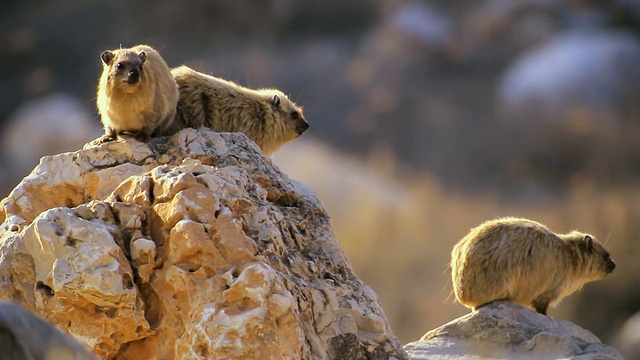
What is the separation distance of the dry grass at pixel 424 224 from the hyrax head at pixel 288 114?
6248mm

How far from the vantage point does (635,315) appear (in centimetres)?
1488

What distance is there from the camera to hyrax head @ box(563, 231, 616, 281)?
9.24 metres

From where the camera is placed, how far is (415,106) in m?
18.0

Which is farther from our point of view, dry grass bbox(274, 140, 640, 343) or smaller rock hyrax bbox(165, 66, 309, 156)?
dry grass bbox(274, 140, 640, 343)

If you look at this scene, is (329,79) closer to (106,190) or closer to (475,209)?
(475,209)

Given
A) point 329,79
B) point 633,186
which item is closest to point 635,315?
point 633,186

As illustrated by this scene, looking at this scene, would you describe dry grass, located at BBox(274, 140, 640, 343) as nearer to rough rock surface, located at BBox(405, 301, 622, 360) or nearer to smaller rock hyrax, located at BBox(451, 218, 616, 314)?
smaller rock hyrax, located at BBox(451, 218, 616, 314)

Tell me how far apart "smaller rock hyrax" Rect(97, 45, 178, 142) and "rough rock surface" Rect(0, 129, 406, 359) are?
2.55 feet

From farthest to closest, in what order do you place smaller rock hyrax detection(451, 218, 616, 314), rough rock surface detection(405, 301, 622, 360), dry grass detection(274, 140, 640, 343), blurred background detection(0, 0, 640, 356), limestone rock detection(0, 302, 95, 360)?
1. blurred background detection(0, 0, 640, 356)
2. dry grass detection(274, 140, 640, 343)
3. smaller rock hyrax detection(451, 218, 616, 314)
4. rough rock surface detection(405, 301, 622, 360)
5. limestone rock detection(0, 302, 95, 360)

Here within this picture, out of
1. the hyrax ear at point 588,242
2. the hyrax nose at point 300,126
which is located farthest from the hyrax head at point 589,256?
the hyrax nose at point 300,126

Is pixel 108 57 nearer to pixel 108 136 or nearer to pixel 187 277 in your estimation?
pixel 108 136

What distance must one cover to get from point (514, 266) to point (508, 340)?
4.52 ft

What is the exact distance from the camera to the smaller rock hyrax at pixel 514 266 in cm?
854

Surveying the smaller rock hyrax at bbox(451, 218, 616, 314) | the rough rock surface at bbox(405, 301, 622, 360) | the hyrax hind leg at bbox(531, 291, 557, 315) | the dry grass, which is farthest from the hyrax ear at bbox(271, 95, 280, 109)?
the dry grass
